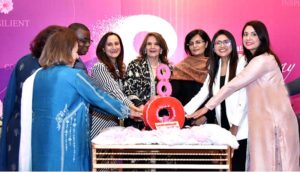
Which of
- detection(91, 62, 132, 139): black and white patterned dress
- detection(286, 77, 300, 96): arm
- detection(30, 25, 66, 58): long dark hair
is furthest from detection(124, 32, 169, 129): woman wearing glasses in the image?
detection(286, 77, 300, 96): arm

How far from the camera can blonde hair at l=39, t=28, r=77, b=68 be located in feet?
8.14

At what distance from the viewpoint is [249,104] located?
292 centimetres

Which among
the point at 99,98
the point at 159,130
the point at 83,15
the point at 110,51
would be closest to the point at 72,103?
the point at 99,98

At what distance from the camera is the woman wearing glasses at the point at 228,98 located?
3.08m

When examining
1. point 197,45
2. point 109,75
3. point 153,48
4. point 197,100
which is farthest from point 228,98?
point 109,75

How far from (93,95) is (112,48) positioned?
3.23 ft

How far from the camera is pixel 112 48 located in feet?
11.3

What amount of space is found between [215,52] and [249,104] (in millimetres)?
537

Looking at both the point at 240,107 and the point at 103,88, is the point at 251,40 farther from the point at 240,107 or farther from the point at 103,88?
the point at 103,88

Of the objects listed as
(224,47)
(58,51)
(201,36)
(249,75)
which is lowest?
(249,75)

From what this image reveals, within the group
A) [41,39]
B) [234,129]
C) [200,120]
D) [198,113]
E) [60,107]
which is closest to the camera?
[60,107]

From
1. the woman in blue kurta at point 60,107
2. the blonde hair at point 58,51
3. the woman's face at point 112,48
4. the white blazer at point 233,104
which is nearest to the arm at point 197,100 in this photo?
the white blazer at point 233,104

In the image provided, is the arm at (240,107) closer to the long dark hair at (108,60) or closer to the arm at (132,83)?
the arm at (132,83)

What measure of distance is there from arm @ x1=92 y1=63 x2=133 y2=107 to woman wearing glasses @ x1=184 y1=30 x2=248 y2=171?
45 cm
